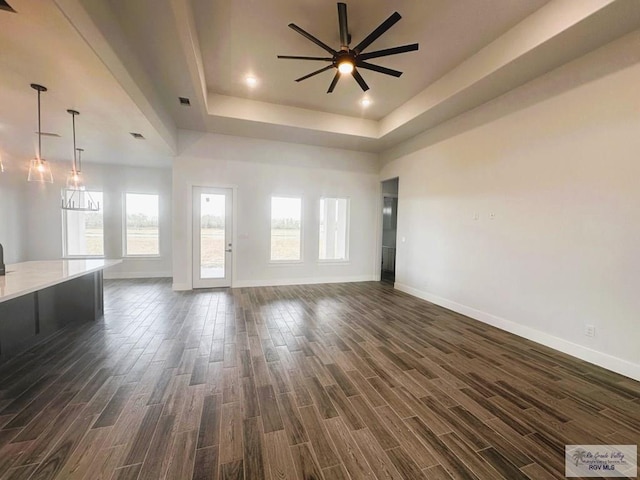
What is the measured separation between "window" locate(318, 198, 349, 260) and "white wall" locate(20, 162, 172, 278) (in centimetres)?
436

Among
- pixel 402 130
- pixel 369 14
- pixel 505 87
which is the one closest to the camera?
pixel 369 14

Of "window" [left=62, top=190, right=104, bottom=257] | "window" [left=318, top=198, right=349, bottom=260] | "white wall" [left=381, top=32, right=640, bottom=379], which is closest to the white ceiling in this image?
"white wall" [left=381, top=32, right=640, bottom=379]

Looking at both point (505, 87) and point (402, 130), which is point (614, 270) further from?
point (402, 130)

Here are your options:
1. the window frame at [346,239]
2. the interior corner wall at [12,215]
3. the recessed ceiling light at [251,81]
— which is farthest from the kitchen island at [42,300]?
the window frame at [346,239]

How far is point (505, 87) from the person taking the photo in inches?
144

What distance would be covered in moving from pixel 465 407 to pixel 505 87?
4059 millimetres

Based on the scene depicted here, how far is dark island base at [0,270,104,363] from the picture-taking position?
2822mm

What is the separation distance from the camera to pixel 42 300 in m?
3.36

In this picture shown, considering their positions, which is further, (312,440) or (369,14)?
(369,14)

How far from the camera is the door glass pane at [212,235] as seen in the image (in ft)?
19.3

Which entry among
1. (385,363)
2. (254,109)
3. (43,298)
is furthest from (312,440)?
(254,109)

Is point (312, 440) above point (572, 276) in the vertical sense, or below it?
below

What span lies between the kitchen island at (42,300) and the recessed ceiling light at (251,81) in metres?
3.54

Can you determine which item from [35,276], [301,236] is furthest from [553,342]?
[35,276]
